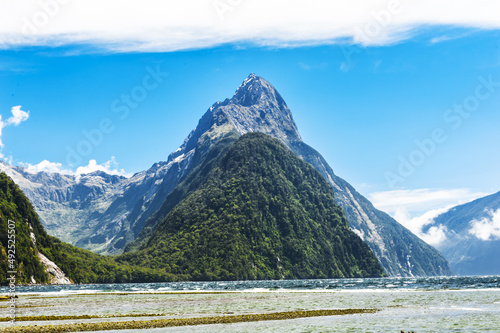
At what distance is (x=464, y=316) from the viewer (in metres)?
70.4

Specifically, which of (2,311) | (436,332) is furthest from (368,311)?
(2,311)

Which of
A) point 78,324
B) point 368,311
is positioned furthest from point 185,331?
point 368,311

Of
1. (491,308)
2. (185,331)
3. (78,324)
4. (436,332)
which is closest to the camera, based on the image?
(436,332)

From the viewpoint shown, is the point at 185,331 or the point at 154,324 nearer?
the point at 185,331

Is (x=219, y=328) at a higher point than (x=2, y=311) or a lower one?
lower

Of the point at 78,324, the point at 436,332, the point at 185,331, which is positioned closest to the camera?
the point at 436,332

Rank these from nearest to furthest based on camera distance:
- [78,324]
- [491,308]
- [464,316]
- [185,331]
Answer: [185,331]
[78,324]
[464,316]
[491,308]

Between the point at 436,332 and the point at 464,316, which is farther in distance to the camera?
the point at 464,316

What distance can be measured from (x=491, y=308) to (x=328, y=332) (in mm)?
40255

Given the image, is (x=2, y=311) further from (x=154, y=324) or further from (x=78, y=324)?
(x=154, y=324)

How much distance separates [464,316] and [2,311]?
73.8 metres

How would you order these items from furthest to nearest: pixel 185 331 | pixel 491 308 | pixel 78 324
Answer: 1. pixel 491 308
2. pixel 78 324
3. pixel 185 331

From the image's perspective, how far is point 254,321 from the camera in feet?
228

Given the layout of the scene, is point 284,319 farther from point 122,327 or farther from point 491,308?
point 491,308
